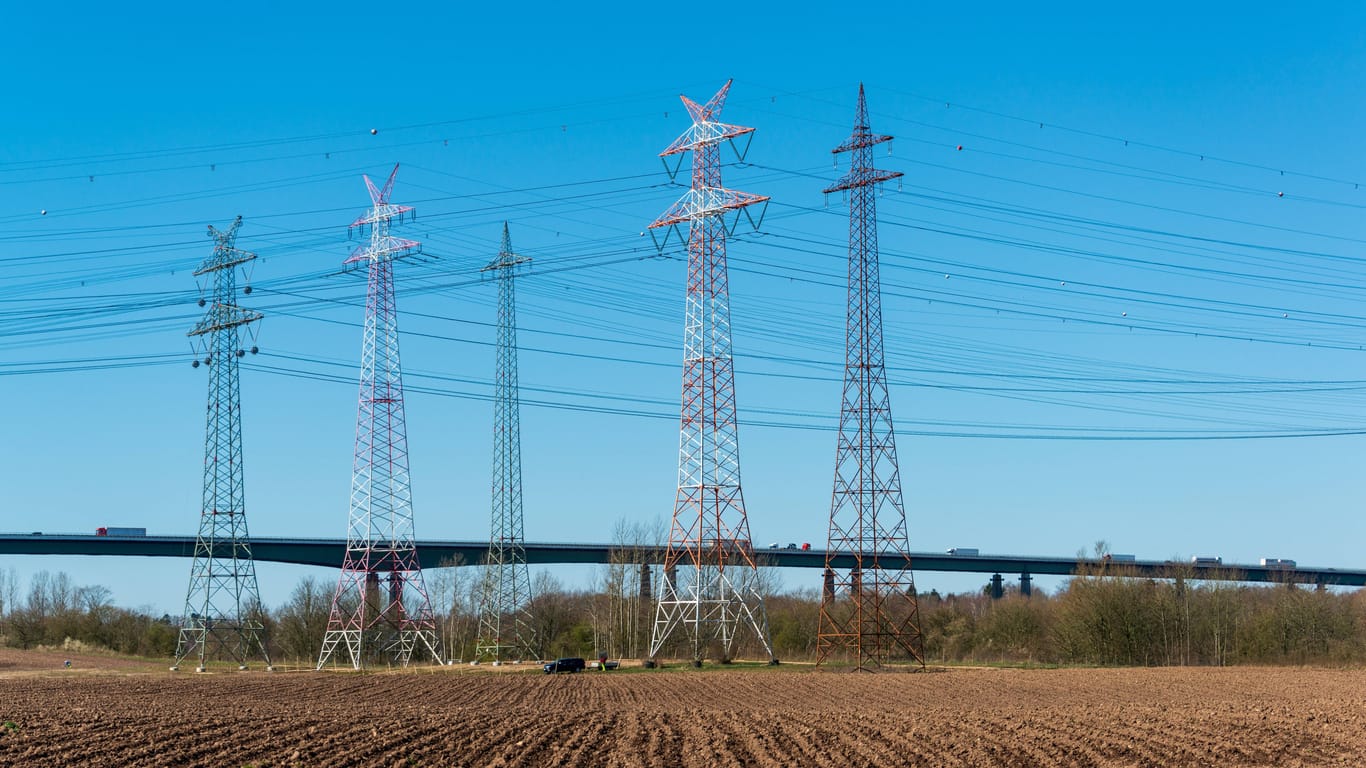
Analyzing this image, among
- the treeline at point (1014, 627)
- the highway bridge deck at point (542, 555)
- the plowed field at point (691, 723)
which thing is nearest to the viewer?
the plowed field at point (691, 723)

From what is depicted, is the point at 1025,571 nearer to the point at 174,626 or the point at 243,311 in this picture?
the point at 174,626

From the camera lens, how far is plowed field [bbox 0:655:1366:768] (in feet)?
97.1

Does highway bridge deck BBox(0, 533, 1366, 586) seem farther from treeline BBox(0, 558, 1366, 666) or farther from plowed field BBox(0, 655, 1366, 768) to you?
plowed field BBox(0, 655, 1366, 768)

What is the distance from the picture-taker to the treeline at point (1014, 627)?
3536 inches

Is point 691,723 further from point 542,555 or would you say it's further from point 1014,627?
point 542,555

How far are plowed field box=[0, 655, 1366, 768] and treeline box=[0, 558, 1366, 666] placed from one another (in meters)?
25.8

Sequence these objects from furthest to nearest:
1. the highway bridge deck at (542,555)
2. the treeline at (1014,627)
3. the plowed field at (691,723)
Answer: the highway bridge deck at (542,555)
the treeline at (1014,627)
the plowed field at (691,723)

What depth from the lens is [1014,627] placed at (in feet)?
333

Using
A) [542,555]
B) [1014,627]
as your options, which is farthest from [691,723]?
[542,555]

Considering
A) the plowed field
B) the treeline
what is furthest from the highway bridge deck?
the plowed field

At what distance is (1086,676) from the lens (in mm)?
65938

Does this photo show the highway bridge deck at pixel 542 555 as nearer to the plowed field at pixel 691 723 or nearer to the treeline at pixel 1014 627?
the treeline at pixel 1014 627

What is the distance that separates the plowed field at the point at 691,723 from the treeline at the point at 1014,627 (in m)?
25.8

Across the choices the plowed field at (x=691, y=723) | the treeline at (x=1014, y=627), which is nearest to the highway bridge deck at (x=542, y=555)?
the treeline at (x=1014, y=627)
